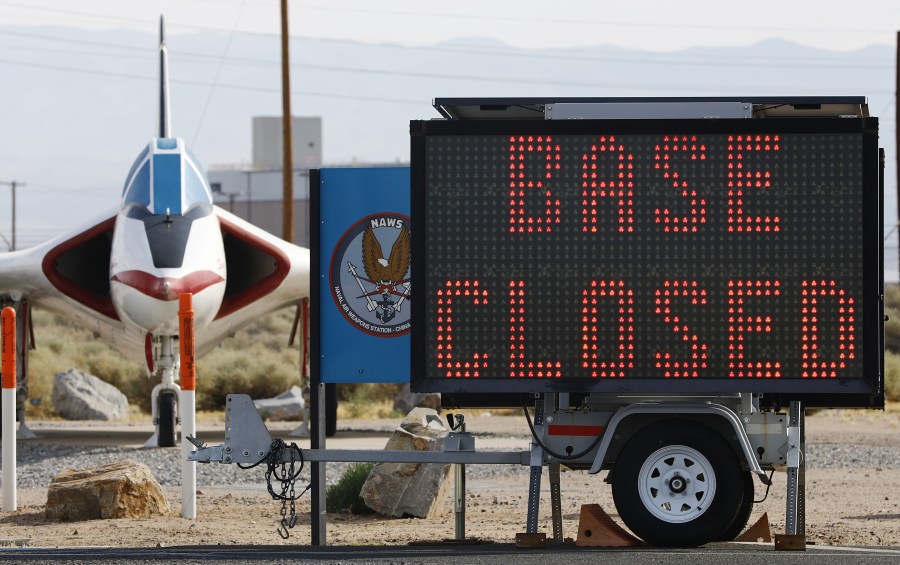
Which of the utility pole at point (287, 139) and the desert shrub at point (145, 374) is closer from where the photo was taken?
the desert shrub at point (145, 374)

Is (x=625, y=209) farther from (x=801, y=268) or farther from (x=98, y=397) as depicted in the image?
(x=98, y=397)

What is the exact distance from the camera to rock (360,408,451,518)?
1429cm

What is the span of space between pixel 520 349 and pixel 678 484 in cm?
128

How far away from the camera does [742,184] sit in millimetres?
9898

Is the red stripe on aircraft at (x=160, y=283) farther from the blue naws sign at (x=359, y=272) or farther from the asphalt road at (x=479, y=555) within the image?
the asphalt road at (x=479, y=555)

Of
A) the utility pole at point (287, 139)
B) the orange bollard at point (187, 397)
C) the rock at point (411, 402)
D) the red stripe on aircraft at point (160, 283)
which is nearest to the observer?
the orange bollard at point (187, 397)

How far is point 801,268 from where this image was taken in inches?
388

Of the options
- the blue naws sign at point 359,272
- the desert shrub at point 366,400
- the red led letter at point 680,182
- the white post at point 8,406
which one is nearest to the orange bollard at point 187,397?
the white post at point 8,406

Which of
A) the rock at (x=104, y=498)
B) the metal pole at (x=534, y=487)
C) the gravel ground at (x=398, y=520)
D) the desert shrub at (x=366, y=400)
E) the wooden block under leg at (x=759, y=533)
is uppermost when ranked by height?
the metal pole at (x=534, y=487)

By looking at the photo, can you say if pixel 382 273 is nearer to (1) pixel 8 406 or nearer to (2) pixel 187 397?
(2) pixel 187 397

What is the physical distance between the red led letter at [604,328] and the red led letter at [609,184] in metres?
0.38

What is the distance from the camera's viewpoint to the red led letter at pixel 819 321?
32.2 ft

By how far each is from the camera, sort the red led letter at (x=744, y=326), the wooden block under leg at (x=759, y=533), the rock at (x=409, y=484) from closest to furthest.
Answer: the red led letter at (x=744, y=326) → the wooden block under leg at (x=759, y=533) → the rock at (x=409, y=484)

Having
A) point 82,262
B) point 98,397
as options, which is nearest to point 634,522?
point 82,262
